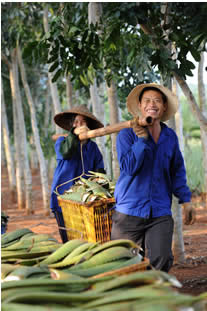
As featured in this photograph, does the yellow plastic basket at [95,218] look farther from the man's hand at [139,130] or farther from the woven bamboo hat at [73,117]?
the woven bamboo hat at [73,117]

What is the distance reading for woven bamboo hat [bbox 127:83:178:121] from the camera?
3.08 meters

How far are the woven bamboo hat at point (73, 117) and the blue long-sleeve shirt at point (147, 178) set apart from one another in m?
1.17

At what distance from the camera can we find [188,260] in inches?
207

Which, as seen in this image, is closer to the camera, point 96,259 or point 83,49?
point 96,259

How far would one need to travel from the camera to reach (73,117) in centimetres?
434

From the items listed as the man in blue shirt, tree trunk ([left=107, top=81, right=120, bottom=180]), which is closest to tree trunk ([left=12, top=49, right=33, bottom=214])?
tree trunk ([left=107, top=81, right=120, bottom=180])

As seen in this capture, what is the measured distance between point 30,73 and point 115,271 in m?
16.5

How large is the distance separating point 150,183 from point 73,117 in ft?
5.26

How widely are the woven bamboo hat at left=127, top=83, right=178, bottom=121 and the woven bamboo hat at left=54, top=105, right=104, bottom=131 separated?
88 centimetres

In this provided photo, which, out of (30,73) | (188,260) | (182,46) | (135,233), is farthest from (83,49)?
(30,73)

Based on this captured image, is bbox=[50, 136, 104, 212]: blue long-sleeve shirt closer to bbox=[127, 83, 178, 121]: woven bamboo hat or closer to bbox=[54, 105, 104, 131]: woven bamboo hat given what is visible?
bbox=[54, 105, 104, 131]: woven bamboo hat

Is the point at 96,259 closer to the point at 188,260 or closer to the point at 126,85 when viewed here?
the point at 188,260

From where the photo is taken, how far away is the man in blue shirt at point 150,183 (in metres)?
2.89

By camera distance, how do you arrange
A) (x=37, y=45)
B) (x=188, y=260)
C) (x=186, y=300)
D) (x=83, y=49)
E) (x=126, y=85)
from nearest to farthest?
(x=186, y=300) → (x=37, y=45) → (x=83, y=49) → (x=188, y=260) → (x=126, y=85)
